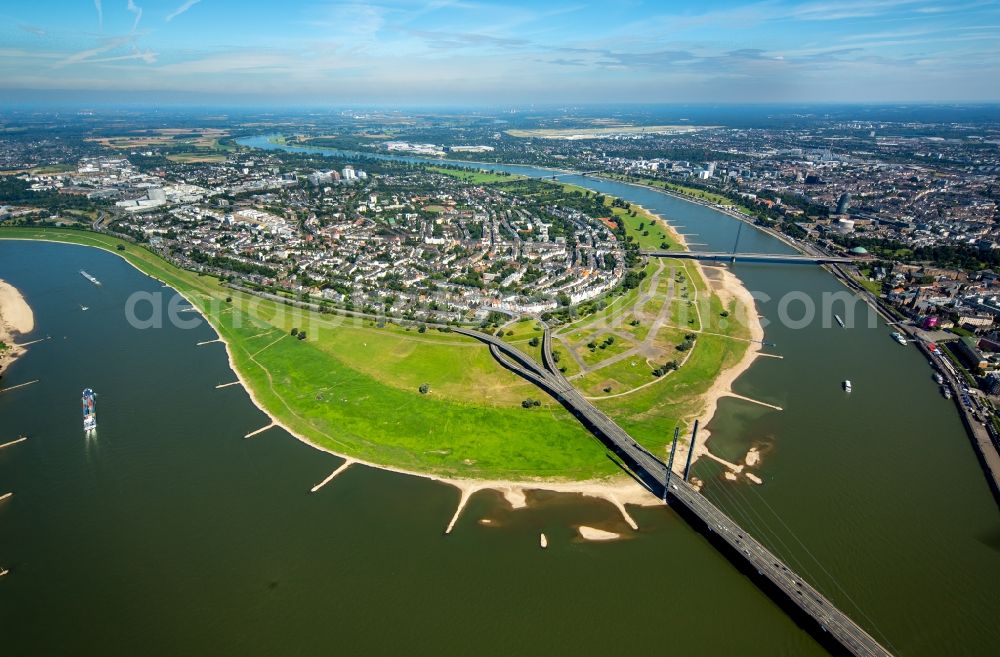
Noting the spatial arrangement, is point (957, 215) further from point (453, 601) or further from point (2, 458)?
point (2, 458)

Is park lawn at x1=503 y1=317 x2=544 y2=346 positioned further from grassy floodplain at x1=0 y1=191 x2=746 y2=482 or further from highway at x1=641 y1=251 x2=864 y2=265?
highway at x1=641 y1=251 x2=864 y2=265

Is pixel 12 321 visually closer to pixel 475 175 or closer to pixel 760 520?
pixel 760 520

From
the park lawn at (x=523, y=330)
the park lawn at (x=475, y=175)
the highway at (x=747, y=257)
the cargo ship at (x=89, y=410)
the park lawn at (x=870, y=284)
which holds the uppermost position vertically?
the park lawn at (x=475, y=175)

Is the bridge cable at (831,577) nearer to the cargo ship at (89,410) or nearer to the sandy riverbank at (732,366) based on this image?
the sandy riverbank at (732,366)

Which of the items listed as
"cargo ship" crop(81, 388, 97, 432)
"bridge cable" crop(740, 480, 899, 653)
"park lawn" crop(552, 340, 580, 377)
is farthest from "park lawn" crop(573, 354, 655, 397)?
"cargo ship" crop(81, 388, 97, 432)

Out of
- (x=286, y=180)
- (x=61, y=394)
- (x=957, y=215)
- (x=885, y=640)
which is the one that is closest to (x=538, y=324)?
(x=885, y=640)

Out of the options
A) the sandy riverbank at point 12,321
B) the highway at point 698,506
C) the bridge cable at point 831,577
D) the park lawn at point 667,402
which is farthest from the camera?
the sandy riverbank at point 12,321

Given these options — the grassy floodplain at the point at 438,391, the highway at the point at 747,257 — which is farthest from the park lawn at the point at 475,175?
the grassy floodplain at the point at 438,391
